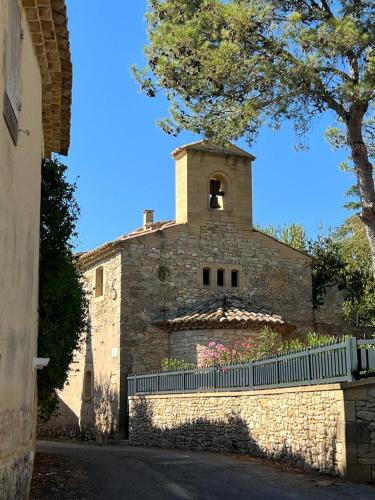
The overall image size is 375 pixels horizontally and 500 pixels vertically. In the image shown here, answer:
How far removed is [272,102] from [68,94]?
22.0 feet

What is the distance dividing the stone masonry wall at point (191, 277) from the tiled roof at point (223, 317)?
0.39 m

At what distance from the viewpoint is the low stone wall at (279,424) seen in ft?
36.0

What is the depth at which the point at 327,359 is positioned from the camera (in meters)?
11.9

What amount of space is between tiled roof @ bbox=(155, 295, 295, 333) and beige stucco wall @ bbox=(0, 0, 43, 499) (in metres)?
12.6

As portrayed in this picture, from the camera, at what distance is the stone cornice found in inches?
336

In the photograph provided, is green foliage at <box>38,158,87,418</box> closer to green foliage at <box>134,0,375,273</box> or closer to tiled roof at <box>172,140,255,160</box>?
green foliage at <box>134,0,375,273</box>

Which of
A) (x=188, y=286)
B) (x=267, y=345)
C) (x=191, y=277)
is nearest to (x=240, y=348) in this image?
(x=267, y=345)

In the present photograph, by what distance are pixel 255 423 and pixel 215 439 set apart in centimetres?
220

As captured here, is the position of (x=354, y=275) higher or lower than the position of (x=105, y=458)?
higher

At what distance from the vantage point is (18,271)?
7.77m

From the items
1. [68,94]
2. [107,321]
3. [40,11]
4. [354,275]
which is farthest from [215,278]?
[40,11]

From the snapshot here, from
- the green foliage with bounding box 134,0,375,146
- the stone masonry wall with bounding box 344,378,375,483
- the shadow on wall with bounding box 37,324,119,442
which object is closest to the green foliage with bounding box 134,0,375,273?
the green foliage with bounding box 134,0,375,146

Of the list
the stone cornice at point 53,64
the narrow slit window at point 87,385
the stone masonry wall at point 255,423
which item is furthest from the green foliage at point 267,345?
the stone cornice at point 53,64

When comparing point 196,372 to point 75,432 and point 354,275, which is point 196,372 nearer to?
point 75,432
